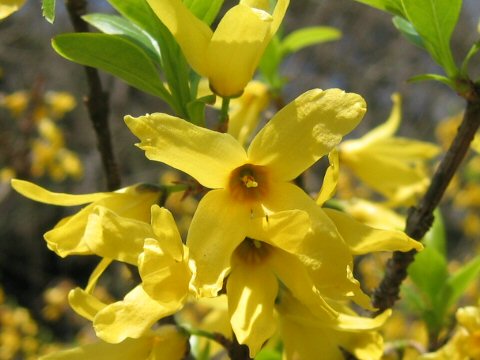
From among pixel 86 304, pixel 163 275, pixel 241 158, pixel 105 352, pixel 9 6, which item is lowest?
pixel 105 352

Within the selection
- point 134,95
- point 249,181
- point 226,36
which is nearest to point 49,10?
point 226,36

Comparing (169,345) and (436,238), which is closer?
(169,345)

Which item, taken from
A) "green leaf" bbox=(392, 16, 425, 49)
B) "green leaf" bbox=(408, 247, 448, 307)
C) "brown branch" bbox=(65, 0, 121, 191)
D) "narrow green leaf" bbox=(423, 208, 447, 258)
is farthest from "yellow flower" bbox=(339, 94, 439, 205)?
"brown branch" bbox=(65, 0, 121, 191)

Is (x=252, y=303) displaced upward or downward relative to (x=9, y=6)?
downward

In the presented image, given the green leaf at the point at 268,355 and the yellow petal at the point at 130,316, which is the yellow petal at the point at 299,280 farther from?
A: the green leaf at the point at 268,355

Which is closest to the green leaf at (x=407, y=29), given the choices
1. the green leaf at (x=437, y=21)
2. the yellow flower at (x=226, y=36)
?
the green leaf at (x=437, y=21)

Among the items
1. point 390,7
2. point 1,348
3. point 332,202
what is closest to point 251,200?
point 390,7

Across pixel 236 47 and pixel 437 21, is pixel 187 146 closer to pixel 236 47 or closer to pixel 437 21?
pixel 236 47
